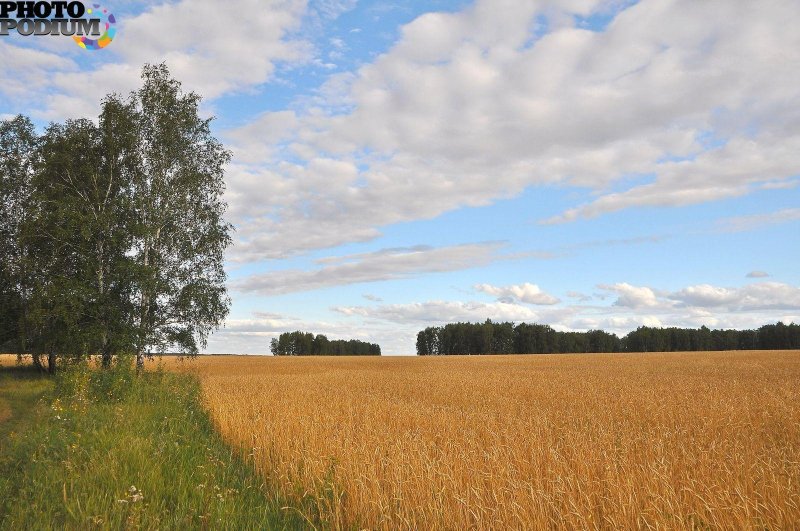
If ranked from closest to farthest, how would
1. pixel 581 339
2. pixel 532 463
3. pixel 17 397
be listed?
1. pixel 532 463
2. pixel 17 397
3. pixel 581 339

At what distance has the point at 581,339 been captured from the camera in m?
137

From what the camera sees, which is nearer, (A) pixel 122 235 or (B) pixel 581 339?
(A) pixel 122 235

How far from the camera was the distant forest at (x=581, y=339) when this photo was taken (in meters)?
128

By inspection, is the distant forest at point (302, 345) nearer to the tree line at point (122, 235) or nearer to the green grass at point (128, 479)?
the tree line at point (122, 235)

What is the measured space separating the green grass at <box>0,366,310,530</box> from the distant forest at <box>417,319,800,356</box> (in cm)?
11787

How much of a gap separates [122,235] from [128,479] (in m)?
21.7

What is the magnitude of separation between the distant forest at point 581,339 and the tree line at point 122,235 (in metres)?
104

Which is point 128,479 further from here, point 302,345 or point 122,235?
point 302,345

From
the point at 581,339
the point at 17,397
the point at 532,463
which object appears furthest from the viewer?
the point at 581,339

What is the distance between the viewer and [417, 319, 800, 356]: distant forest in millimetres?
127875

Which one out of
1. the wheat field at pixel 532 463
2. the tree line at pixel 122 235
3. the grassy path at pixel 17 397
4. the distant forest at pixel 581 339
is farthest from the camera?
the distant forest at pixel 581 339

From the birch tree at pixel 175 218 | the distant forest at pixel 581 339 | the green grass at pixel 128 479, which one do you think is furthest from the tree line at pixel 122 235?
the distant forest at pixel 581 339

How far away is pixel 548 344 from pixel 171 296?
114570mm

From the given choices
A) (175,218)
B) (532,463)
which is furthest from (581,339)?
(532,463)
